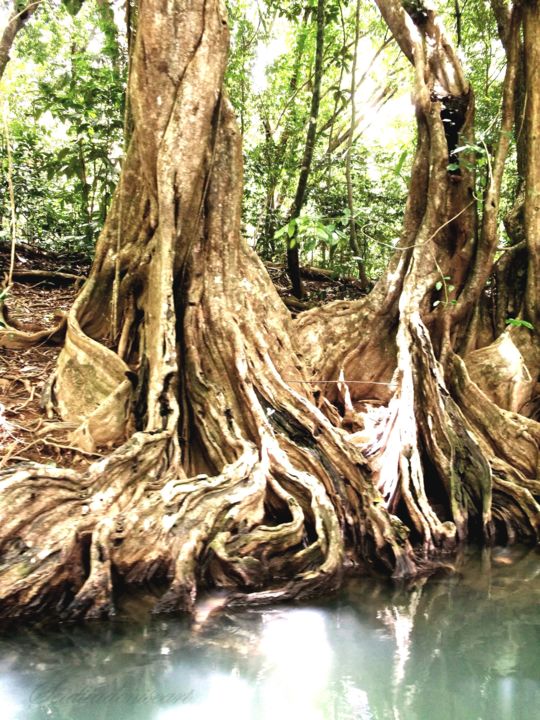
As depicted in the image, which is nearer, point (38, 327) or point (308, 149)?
point (38, 327)

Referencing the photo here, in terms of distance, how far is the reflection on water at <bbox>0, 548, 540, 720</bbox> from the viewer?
2064 millimetres

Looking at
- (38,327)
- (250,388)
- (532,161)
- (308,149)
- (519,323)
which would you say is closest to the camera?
(250,388)

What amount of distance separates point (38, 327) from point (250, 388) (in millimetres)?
2810

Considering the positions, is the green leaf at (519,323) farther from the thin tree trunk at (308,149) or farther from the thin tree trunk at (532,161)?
the thin tree trunk at (308,149)

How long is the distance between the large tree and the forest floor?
0.77 feet

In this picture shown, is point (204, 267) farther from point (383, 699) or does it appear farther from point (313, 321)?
point (383, 699)

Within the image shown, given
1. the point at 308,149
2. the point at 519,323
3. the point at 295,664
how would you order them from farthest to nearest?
the point at 308,149 → the point at 519,323 → the point at 295,664

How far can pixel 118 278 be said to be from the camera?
14.6 ft

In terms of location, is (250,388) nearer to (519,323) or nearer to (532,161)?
(519,323)

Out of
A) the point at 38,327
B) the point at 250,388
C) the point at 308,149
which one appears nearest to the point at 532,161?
the point at 308,149

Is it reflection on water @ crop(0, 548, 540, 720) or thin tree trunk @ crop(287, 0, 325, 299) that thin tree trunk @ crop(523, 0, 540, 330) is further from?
reflection on water @ crop(0, 548, 540, 720)

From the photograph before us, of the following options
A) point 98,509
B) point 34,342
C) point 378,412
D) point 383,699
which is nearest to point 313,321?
point 378,412

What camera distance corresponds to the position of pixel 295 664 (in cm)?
238

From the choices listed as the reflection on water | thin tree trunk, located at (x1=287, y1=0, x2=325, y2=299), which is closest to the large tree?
the reflection on water
